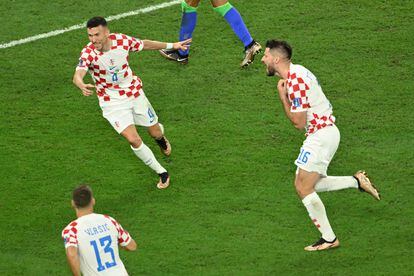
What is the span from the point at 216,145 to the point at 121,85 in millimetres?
1635

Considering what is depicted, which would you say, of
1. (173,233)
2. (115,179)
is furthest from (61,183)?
(173,233)

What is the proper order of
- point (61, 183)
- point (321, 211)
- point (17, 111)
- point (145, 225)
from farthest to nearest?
point (17, 111) → point (61, 183) → point (145, 225) → point (321, 211)

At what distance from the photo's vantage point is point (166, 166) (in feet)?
45.2

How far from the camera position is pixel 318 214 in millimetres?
11797

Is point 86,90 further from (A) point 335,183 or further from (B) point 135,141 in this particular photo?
(A) point 335,183

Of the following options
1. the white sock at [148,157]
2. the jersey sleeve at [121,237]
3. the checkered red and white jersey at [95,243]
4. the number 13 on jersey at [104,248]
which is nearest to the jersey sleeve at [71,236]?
the checkered red and white jersey at [95,243]

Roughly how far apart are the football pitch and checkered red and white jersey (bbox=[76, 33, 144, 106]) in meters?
1.10

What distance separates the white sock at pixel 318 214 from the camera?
38.6ft

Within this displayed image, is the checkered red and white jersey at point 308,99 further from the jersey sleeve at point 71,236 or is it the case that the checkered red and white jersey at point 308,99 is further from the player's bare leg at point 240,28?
the player's bare leg at point 240,28

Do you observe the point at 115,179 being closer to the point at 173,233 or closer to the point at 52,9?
the point at 173,233

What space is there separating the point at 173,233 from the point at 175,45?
2.43 meters

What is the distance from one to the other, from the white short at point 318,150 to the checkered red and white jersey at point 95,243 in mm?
2630

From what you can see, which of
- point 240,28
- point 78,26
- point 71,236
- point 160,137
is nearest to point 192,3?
point 240,28

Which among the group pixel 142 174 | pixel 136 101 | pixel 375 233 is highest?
pixel 136 101
